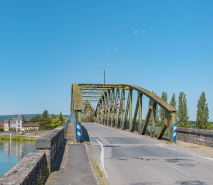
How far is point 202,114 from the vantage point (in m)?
63.0

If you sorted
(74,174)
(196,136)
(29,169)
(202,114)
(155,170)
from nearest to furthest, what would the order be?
(29,169)
(74,174)
(155,170)
(196,136)
(202,114)

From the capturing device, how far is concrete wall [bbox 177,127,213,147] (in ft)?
45.3

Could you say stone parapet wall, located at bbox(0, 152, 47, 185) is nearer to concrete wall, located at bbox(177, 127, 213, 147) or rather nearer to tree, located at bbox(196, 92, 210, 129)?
concrete wall, located at bbox(177, 127, 213, 147)

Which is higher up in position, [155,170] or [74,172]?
[74,172]

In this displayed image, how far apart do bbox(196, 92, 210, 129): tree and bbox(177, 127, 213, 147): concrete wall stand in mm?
49856

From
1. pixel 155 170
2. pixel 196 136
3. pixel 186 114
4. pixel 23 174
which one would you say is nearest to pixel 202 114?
pixel 186 114

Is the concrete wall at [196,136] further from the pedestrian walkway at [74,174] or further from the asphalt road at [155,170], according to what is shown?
the pedestrian walkway at [74,174]

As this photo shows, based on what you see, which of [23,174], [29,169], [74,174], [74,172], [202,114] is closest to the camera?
[23,174]

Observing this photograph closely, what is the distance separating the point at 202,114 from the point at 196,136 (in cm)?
5192

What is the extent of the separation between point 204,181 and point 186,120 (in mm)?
61328

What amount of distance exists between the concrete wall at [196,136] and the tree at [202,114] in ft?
164

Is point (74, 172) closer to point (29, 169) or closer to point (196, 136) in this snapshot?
point (29, 169)

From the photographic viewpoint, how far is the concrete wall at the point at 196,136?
13800 millimetres

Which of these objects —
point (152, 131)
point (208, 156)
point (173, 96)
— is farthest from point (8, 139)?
point (208, 156)
